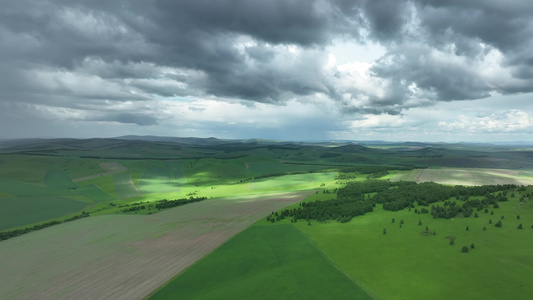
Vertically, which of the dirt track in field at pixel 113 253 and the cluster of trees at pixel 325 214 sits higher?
the cluster of trees at pixel 325 214

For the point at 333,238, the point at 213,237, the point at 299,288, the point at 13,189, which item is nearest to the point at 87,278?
the point at 213,237

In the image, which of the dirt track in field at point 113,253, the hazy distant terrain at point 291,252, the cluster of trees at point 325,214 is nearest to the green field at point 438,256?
the hazy distant terrain at point 291,252

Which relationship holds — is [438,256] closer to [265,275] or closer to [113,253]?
[265,275]

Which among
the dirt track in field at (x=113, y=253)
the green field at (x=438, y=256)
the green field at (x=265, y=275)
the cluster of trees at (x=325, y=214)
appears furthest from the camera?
the cluster of trees at (x=325, y=214)


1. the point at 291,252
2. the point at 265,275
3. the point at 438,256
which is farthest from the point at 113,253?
the point at 438,256

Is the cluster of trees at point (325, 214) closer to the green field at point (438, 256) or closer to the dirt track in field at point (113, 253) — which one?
the dirt track in field at point (113, 253)
